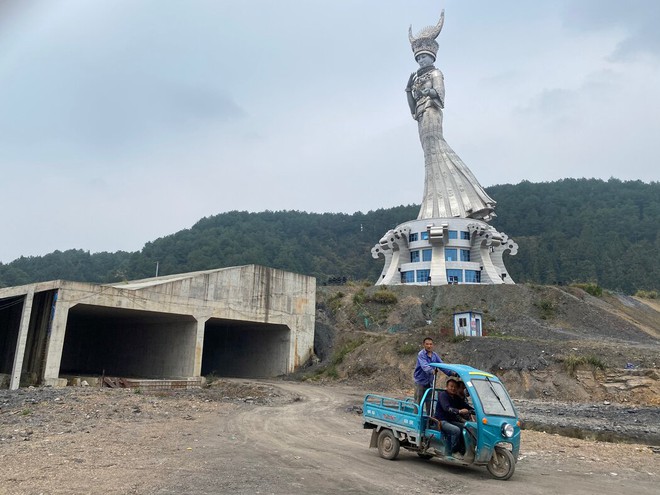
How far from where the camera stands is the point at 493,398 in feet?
27.3

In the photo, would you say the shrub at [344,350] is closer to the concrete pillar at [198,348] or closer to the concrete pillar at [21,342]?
the concrete pillar at [198,348]

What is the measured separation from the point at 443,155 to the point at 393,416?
52.3m

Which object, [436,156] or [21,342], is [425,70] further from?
[21,342]

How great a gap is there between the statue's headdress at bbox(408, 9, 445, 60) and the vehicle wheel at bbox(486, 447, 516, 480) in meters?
58.8

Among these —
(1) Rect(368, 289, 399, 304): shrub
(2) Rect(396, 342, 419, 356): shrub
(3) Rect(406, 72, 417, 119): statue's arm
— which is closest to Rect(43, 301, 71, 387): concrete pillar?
(2) Rect(396, 342, 419, 356): shrub

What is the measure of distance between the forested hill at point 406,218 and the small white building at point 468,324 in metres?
51.9

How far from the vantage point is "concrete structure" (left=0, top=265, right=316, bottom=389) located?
77.4 feet

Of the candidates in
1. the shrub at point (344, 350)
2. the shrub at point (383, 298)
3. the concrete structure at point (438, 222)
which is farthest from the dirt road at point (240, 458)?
the concrete structure at point (438, 222)

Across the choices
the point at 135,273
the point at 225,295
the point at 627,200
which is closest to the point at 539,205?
the point at 627,200

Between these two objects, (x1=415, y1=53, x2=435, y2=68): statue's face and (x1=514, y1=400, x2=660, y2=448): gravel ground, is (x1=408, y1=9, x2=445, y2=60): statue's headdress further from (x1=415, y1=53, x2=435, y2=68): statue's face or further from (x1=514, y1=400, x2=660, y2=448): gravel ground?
(x1=514, y1=400, x2=660, y2=448): gravel ground

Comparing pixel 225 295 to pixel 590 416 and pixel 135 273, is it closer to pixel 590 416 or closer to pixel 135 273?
pixel 590 416

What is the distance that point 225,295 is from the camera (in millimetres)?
29328

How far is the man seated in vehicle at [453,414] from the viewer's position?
822cm

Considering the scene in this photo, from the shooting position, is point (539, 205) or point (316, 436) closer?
point (316, 436)
